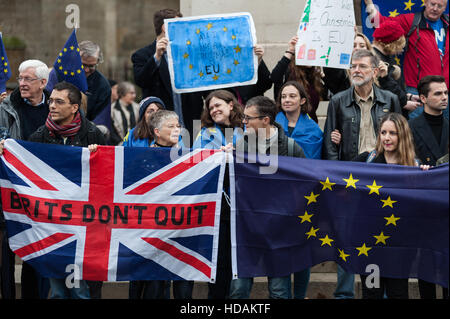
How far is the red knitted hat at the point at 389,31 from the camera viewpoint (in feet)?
29.5

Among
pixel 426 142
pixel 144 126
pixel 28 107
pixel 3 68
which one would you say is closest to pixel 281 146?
pixel 144 126

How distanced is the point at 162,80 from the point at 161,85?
104mm

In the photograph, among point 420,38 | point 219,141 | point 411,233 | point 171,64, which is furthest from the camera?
point 420,38

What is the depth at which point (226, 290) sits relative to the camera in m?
7.54

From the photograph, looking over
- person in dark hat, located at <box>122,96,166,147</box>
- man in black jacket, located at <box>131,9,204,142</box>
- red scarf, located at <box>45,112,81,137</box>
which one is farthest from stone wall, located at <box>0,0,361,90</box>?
red scarf, located at <box>45,112,81,137</box>

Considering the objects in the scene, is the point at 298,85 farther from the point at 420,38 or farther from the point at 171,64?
the point at 420,38

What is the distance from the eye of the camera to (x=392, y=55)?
30.1ft

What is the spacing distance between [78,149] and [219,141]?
1.19 meters

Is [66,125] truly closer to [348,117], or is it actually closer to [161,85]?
[161,85]

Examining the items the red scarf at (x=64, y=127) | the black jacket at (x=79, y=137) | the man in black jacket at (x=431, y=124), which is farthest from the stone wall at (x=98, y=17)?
the red scarf at (x=64, y=127)

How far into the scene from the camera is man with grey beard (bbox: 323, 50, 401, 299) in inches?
319

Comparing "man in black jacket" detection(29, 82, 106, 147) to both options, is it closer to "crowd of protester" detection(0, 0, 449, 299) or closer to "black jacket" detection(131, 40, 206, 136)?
"crowd of protester" detection(0, 0, 449, 299)

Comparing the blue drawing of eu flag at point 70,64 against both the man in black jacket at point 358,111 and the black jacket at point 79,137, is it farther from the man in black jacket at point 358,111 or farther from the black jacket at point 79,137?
the man in black jacket at point 358,111

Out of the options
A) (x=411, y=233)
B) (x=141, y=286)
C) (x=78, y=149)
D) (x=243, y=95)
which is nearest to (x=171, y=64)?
(x=243, y=95)
